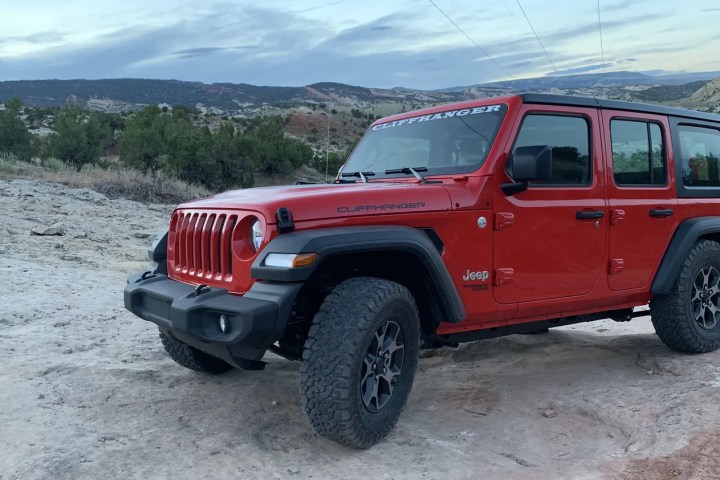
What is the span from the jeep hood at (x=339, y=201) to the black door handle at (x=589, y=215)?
1058 millimetres

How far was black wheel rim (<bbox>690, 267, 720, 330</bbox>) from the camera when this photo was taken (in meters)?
5.27

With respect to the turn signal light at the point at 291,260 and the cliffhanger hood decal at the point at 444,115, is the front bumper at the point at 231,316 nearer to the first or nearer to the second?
the turn signal light at the point at 291,260

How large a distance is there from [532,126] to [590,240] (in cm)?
86

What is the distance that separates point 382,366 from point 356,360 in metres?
0.35

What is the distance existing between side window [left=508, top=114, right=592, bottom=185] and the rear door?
0.71ft

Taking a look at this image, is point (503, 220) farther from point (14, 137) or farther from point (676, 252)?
point (14, 137)

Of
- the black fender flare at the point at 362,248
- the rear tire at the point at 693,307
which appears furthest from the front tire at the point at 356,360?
the rear tire at the point at 693,307

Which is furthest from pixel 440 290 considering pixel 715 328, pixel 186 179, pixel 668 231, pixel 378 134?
pixel 186 179

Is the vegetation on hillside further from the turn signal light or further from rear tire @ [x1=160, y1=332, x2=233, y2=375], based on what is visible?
the turn signal light

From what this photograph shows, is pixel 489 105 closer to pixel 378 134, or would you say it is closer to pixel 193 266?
pixel 378 134

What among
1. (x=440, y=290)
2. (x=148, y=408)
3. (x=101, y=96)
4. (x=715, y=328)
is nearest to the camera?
(x=440, y=290)

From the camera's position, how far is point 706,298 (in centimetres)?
536

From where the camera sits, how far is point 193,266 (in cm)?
382

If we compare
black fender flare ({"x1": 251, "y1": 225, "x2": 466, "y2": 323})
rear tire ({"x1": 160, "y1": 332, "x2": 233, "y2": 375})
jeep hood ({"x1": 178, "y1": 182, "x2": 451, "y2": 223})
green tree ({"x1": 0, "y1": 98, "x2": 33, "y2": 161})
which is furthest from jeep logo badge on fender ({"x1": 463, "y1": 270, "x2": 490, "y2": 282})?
green tree ({"x1": 0, "y1": 98, "x2": 33, "y2": 161})
